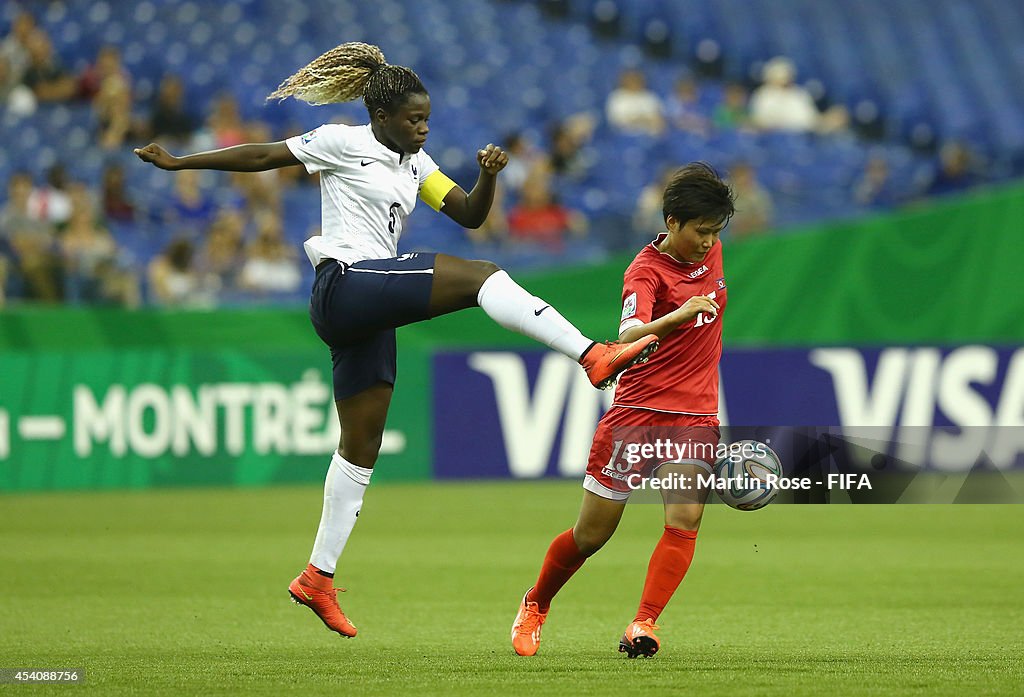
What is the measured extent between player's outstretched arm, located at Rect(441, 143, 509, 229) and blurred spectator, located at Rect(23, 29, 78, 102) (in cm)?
1061

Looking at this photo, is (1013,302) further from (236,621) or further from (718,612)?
(236,621)

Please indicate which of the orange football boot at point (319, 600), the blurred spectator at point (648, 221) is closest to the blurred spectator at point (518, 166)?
the blurred spectator at point (648, 221)

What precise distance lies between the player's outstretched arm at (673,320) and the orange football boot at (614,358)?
0.04 m

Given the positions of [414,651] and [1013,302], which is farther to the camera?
[1013,302]

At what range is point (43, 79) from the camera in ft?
51.7

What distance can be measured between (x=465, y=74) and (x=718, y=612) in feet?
37.3

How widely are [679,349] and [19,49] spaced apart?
38.8 feet

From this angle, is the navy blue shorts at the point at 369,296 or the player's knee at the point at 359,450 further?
the player's knee at the point at 359,450

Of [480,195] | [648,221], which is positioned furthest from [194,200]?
[480,195]

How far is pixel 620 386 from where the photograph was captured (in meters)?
5.89

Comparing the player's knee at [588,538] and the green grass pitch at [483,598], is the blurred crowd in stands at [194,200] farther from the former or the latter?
the player's knee at [588,538]

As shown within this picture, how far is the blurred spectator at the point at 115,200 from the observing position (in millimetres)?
13906

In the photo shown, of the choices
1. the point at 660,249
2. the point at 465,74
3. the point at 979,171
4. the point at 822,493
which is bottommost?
the point at 822,493

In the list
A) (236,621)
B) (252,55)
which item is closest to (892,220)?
(252,55)
